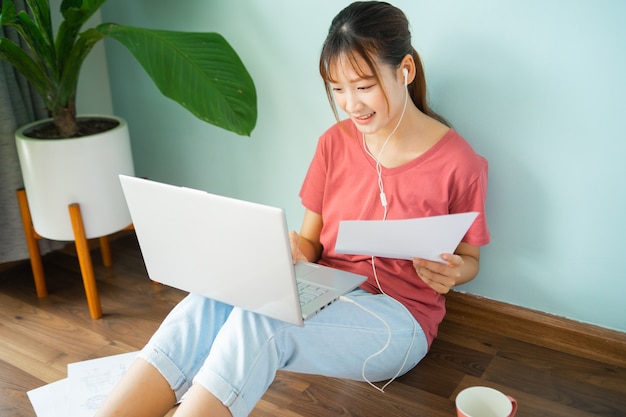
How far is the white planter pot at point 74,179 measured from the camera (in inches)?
67.4

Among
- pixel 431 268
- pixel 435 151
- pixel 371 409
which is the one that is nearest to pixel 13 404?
pixel 371 409

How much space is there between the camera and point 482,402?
1.17 meters

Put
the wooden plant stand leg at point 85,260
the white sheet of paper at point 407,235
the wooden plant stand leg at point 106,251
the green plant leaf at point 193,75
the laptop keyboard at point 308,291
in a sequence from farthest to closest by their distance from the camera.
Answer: the wooden plant stand leg at point 106,251 < the wooden plant stand leg at point 85,260 < the green plant leaf at point 193,75 < the laptop keyboard at point 308,291 < the white sheet of paper at point 407,235

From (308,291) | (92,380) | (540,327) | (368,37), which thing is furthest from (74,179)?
(540,327)

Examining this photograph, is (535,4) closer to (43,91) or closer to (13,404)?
(43,91)

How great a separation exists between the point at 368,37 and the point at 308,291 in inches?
19.7

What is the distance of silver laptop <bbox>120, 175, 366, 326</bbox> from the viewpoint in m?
1.06

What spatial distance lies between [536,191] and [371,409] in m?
0.60

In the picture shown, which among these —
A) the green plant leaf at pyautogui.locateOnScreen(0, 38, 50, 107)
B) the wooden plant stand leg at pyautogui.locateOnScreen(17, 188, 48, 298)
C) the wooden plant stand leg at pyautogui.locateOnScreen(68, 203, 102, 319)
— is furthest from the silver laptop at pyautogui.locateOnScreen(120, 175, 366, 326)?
the wooden plant stand leg at pyautogui.locateOnScreen(17, 188, 48, 298)

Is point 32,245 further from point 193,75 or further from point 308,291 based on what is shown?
point 308,291

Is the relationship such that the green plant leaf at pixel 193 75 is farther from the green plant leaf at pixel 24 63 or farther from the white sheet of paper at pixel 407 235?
the white sheet of paper at pixel 407 235

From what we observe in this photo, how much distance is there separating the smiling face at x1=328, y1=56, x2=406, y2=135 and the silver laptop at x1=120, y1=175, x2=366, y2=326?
1.07 feet

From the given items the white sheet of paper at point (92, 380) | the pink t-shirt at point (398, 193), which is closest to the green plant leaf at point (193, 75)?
the pink t-shirt at point (398, 193)

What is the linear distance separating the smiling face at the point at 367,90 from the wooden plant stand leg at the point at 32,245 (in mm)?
1055
